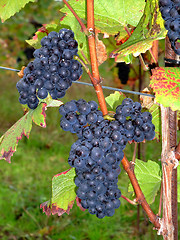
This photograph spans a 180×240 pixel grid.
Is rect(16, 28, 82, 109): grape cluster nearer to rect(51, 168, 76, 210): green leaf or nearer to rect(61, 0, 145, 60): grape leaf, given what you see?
rect(61, 0, 145, 60): grape leaf

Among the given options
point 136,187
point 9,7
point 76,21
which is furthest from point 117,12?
point 136,187

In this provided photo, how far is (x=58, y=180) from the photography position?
3.53 ft

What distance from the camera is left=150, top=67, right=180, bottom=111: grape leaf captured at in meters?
0.83

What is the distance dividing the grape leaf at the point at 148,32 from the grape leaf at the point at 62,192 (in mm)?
437

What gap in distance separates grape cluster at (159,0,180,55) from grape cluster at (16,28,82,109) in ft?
0.83

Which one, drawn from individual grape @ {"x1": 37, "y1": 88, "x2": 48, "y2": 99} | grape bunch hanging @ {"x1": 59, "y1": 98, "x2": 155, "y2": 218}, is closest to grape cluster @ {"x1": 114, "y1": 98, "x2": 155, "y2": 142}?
grape bunch hanging @ {"x1": 59, "y1": 98, "x2": 155, "y2": 218}

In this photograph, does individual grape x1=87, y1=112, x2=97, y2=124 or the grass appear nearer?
individual grape x1=87, y1=112, x2=97, y2=124

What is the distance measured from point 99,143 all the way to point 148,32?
34cm

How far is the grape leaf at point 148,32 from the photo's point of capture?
A: 0.85 metres

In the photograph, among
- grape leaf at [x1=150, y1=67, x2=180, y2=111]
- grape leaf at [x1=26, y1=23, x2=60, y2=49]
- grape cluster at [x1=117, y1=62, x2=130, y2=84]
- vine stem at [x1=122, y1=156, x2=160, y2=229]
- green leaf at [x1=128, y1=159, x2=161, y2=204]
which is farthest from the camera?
grape cluster at [x1=117, y1=62, x2=130, y2=84]

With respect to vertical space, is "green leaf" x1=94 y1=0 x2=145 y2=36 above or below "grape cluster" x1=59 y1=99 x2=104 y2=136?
above

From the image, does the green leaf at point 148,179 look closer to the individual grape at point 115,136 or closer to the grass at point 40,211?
the individual grape at point 115,136

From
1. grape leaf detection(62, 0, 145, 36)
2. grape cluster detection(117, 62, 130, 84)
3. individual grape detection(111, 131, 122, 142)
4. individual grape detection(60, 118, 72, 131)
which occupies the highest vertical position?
grape leaf detection(62, 0, 145, 36)

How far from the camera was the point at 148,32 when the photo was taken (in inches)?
35.5
